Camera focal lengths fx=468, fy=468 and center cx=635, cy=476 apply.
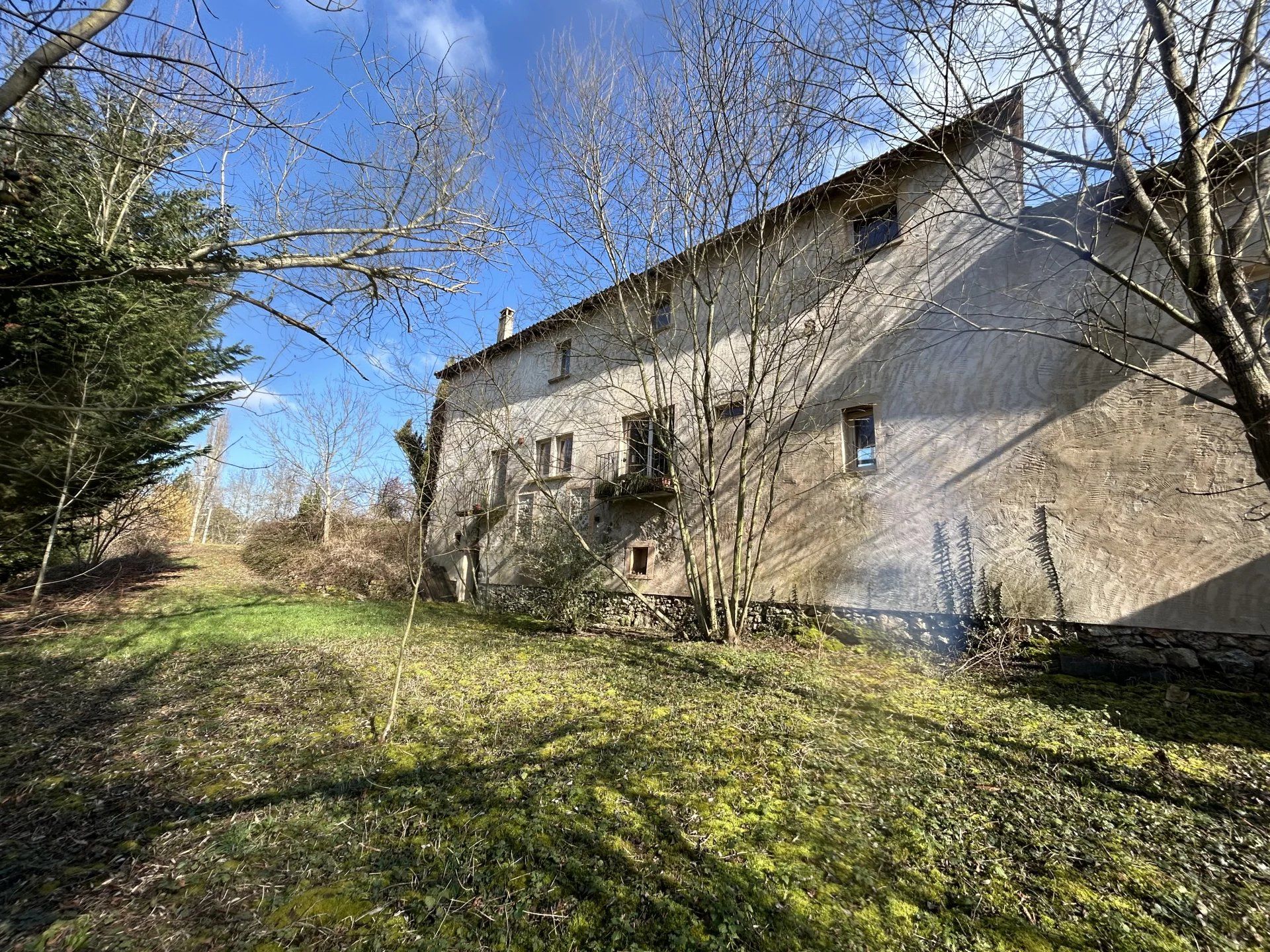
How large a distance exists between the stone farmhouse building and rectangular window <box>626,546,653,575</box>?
35mm

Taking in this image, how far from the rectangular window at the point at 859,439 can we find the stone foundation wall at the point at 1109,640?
7.06 feet

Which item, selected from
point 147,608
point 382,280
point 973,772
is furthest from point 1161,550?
point 147,608

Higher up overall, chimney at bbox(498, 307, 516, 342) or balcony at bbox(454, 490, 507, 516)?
chimney at bbox(498, 307, 516, 342)

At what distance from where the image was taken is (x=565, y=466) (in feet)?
37.8

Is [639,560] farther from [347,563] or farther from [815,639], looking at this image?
[347,563]

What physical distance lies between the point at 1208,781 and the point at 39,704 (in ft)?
29.0

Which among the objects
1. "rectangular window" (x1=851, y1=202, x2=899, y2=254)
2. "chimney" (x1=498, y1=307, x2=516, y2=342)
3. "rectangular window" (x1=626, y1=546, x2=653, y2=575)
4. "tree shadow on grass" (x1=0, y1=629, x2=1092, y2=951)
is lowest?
"tree shadow on grass" (x1=0, y1=629, x2=1092, y2=951)

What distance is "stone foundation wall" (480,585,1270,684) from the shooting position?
4586mm

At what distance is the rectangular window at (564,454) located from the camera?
11438 mm

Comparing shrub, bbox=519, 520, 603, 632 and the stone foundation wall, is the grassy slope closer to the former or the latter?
the stone foundation wall

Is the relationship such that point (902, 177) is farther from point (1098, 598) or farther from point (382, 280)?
point (382, 280)

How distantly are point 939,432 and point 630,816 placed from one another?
20.6ft

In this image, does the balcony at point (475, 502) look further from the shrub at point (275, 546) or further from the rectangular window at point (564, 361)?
the shrub at point (275, 546)

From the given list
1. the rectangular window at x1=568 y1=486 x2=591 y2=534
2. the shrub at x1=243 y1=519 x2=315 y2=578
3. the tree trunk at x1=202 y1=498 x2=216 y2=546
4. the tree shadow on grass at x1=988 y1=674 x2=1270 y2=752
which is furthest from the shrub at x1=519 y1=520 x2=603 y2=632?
the tree trunk at x1=202 y1=498 x2=216 y2=546
